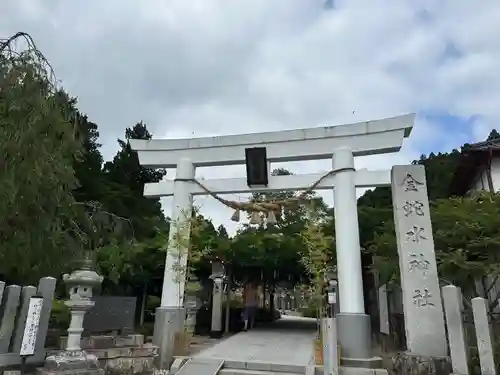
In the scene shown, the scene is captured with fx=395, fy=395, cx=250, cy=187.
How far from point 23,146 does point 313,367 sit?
5963mm

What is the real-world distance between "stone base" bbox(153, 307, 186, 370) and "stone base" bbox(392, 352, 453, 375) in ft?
15.3

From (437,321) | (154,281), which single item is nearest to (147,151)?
(154,281)

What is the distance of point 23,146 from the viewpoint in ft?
14.6

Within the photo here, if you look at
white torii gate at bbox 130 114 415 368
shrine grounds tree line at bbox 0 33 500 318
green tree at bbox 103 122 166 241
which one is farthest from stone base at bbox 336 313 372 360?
green tree at bbox 103 122 166 241

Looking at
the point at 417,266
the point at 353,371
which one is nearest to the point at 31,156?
the point at 417,266

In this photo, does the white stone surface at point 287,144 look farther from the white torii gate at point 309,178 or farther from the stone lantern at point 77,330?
the stone lantern at point 77,330

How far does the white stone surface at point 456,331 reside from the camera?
525 cm

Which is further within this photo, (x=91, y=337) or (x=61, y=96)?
(x=91, y=337)

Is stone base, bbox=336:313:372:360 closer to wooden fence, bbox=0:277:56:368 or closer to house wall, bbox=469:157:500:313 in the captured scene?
house wall, bbox=469:157:500:313

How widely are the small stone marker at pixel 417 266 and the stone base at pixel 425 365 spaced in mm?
251

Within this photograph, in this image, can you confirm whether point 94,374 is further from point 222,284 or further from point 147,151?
point 222,284

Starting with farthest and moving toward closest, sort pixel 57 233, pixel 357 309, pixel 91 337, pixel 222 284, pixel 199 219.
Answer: pixel 222 284 → pixel 199 219 → pixel 357 309 → pixel 91 337 → pixel 57 233

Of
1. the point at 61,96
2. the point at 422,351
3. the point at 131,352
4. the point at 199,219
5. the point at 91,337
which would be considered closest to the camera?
the point at 61,96

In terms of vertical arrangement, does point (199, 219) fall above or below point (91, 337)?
above
